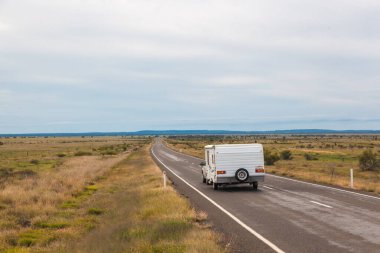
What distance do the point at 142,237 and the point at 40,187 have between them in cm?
1483

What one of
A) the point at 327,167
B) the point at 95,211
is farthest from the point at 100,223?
the point at 327,167

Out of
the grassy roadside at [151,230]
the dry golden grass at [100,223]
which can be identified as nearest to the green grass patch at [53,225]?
the dry golden grass at [100,223]

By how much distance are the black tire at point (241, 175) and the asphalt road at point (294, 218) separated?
63 centimetres

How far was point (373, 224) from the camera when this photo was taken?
12555mm

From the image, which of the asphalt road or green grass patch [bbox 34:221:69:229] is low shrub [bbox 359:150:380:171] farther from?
green grass patch [bbox 34:221:69:229]

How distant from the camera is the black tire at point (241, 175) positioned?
22750 millimetres

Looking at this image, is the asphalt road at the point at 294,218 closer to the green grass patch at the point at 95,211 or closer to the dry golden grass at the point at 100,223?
the dry golden grass at the point at 100,223

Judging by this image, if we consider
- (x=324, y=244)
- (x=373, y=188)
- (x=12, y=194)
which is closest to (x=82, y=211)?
(x=12, y=194)

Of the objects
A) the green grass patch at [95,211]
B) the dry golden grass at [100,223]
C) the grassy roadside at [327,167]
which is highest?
the dry golden grass at [100,223]

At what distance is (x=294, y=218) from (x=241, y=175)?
887 centimetres

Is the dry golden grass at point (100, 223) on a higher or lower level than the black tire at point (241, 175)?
lower

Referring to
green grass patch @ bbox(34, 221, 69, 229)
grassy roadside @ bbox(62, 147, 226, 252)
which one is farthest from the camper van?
green grass patch @ bbox(34, 221, 69, 229)

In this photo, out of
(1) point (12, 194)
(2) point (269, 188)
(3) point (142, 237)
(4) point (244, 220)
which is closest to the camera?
(3) point (142, 237)

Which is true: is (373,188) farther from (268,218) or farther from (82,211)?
(82,211)
